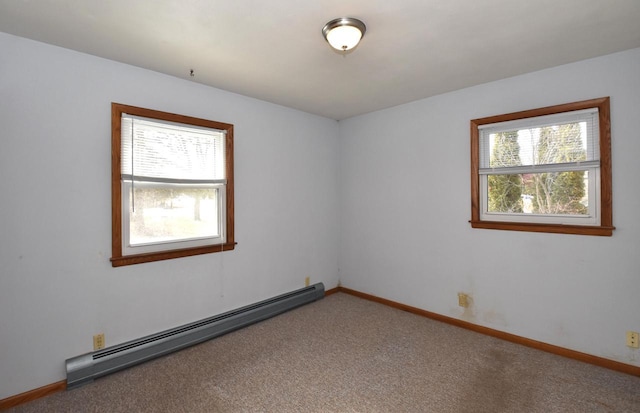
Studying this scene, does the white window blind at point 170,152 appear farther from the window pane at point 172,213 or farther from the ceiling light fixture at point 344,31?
the ceiling light fixture at point 344,31

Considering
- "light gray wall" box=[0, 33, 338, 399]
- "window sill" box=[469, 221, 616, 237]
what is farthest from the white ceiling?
"window sill" box=[469, 221, 616, 237]

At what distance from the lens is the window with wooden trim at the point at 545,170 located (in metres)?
2.54

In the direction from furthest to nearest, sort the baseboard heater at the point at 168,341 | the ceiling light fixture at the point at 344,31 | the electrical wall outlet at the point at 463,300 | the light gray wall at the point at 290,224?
1. the electrical wall outlet at the point at 463,300
2. the baseboard heater at the point at 168,341
3. the light gray wall at the point at 290,224
4. the ceiling light fixture at the point at 344,31

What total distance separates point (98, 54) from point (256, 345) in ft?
9.27

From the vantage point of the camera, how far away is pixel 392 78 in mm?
2916

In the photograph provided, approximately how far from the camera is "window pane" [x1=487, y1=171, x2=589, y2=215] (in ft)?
8.75

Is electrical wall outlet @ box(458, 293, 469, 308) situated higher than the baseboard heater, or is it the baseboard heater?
electrical wall outlet @ box(458, 293, 469, 308)

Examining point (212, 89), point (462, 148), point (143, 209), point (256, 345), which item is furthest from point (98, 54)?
point (462, 148)

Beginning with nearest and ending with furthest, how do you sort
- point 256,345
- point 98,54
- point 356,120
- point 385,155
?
1. point 98,54
2. point 256,345
3. point 385,155
4. point 356,120

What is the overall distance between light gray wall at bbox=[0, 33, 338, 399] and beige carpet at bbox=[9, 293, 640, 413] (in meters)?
0.37

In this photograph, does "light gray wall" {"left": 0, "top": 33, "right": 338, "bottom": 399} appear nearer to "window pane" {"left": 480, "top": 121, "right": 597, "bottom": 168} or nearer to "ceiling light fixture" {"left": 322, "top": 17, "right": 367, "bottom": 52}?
"ceiling light fixture" {"left": 322, "top": 17, "right": 367, "bottom": 52}

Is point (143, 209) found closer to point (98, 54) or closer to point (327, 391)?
point (98, 54)

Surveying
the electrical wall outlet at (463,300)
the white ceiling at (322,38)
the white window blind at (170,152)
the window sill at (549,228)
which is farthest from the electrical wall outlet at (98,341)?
the window sill at (549,228)

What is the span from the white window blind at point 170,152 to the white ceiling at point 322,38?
Answer: 51 centimetres
